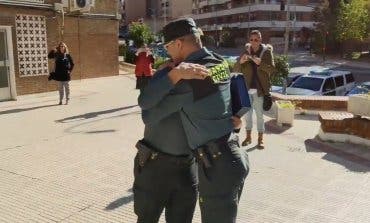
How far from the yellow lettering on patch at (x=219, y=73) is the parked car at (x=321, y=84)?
11.9 meters

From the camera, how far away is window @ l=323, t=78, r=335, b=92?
14.8 meters

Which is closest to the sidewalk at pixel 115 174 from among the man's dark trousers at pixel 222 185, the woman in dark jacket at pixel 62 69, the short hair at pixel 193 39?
the man's dark trousers at pixel 222 185

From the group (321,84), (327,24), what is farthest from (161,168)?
(327,24)

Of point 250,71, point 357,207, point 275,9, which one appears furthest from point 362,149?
point 275,9

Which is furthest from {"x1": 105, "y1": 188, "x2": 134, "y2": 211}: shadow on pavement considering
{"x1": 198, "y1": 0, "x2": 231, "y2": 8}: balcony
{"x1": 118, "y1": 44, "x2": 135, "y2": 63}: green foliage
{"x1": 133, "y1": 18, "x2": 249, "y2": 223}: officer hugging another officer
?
{"x1": 198, "y1": 0, "x2": 231, "y2": 8}: balcony

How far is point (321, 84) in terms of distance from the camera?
580 inches

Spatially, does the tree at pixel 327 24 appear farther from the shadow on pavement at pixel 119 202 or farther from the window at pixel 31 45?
the shadow on pavement at pixel 119 202

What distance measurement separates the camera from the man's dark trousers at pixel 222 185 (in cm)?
276

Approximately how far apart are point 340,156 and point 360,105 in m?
0.96

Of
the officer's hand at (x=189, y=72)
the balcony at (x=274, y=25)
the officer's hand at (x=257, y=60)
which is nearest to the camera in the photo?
the officer's hand at (x=189, y=72)

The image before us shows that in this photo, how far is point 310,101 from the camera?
1064 centimetres

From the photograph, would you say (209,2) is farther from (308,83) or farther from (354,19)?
(308,83)

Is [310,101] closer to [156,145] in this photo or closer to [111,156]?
[111,156]

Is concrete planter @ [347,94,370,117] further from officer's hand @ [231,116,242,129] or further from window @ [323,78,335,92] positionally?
window @ [323,78,335,92]
